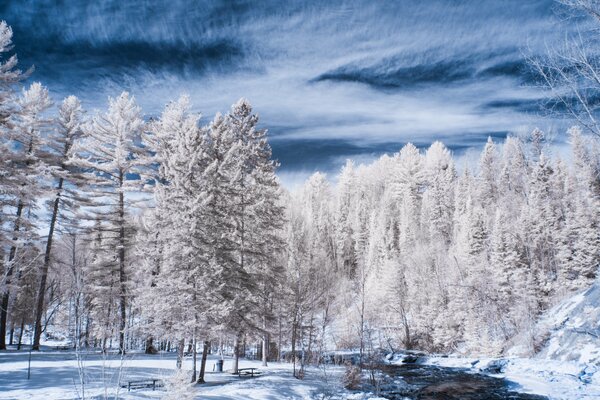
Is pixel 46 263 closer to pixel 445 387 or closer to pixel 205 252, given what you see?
pixel 205 252

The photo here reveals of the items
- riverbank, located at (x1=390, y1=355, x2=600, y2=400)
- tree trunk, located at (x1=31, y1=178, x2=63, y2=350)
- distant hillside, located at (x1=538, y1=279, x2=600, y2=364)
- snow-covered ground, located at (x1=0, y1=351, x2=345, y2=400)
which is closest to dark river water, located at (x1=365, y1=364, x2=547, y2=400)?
riverbank, located at (x1=390, y1=355, x2=600, y2=400)

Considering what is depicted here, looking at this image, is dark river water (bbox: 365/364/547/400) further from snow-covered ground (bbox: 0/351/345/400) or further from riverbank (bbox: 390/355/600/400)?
snow-covered ground (bbox: 0/351/345/400)

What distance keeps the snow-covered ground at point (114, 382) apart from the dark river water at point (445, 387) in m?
3.30

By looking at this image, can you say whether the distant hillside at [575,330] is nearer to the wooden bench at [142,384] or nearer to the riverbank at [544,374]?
the riverbank at [544,374]

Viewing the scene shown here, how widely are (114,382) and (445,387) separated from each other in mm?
19612

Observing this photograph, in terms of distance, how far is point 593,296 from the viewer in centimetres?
2792

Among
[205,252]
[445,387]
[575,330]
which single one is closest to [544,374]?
[575,330]

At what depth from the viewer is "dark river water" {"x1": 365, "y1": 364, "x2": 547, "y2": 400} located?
20922 millimetres

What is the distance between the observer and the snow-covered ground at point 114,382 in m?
14.0

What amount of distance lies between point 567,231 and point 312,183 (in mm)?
73970

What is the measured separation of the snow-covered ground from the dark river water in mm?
3304

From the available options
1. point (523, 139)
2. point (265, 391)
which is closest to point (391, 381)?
point (265, 391)

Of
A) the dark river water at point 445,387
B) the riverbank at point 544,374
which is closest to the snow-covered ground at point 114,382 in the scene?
the dark river water at point 445,387

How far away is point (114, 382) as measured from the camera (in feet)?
58.1
